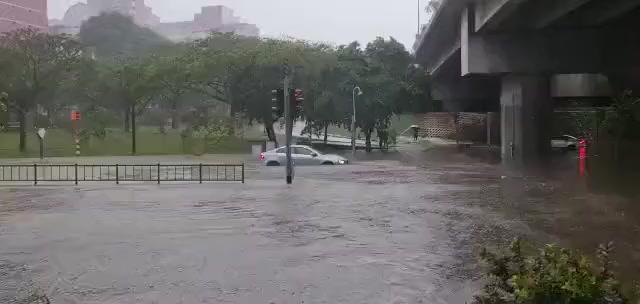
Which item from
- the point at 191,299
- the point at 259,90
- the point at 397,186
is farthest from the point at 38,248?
the point at 259,90

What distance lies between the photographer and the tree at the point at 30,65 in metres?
50.3

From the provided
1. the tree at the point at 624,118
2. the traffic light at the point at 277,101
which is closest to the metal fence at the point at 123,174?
the traffic light at the point at 277,101

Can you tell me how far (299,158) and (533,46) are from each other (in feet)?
45.8

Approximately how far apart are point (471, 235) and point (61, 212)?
1094 centimetres

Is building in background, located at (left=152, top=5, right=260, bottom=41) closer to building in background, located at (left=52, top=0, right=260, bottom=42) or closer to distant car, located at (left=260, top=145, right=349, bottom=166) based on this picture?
building in background, located at (left=52, top=0, right=260, bottom=42)

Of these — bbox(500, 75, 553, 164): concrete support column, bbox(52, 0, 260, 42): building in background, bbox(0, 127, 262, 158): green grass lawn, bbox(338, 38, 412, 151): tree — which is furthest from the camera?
bbox(52, 0, 260, 42): building in background

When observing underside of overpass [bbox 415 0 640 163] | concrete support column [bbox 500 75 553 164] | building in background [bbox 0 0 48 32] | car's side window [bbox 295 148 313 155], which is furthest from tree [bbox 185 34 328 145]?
building in background [bbox 0 0 48 32]

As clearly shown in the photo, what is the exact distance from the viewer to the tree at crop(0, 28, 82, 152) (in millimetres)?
50312

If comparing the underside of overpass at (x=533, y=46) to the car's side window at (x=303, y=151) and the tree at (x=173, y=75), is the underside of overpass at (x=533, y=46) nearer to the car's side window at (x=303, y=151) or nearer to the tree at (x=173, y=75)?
the car's side window at (x=303, y=151)

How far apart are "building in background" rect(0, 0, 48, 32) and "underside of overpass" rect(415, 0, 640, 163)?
3058 inches

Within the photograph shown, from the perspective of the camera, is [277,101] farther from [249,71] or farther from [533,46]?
[249,71]

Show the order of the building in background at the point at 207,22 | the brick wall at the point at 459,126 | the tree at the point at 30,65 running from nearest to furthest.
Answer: the tree at the point at 30,65 < the brick wall at the point at 459,126 < the building in background at the point at 207,22

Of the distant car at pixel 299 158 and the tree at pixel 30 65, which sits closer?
the distant car at pixel 299 158

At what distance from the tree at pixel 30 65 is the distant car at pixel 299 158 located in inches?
904
